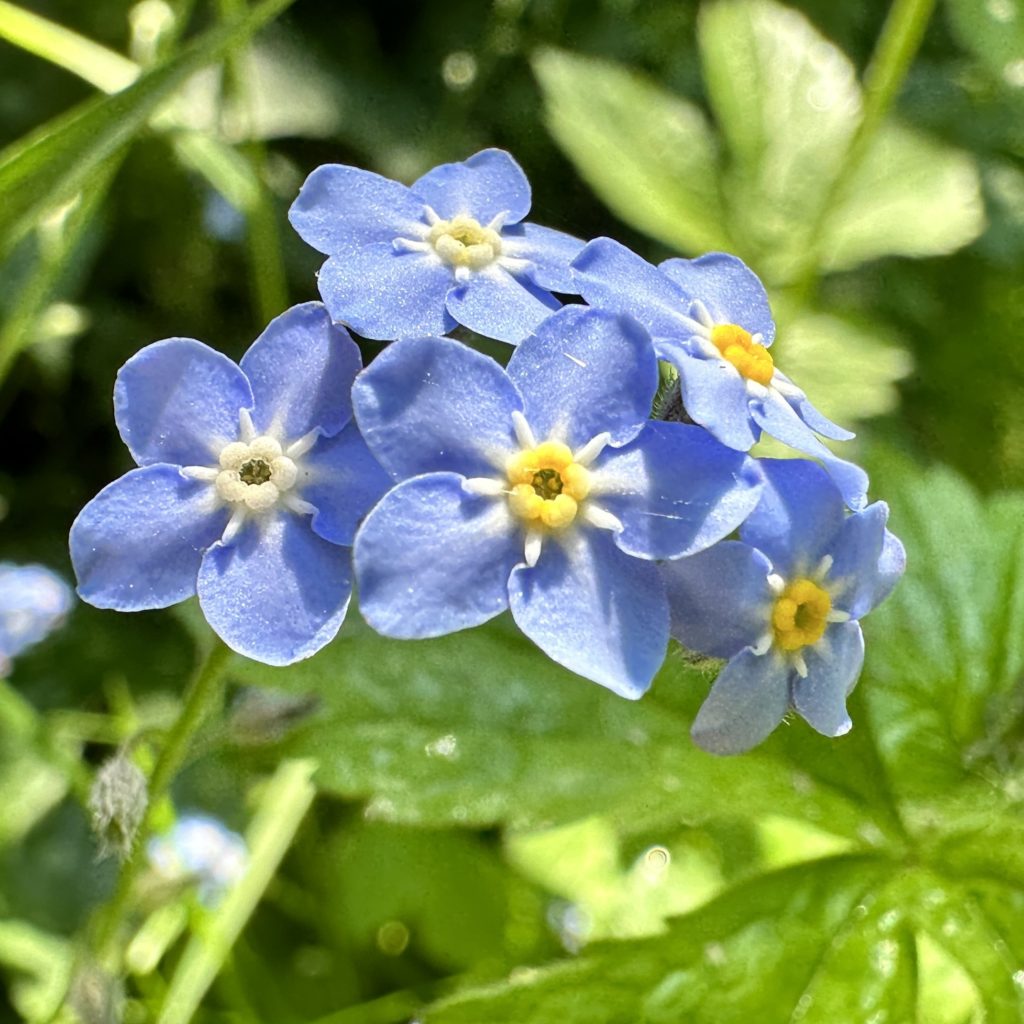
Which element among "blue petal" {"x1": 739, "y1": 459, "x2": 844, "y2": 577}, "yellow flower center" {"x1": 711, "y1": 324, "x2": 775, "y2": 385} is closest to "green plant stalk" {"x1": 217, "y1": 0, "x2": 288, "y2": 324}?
"yellow flower center" {"x1": 711, "y1": 324, "x2": 775, "y2": 385}

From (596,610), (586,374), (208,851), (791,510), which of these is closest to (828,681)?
(791,510)

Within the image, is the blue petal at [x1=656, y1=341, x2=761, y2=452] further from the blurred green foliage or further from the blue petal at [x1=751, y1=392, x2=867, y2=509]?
the blurred green foliage

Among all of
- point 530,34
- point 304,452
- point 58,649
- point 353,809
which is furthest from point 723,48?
point 58,649

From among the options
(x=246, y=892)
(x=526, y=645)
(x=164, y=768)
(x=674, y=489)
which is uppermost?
(x=674, y=489)

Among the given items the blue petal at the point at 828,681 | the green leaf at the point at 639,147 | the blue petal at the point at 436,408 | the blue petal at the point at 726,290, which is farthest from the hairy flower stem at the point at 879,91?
the blue petal at the point at 436,408

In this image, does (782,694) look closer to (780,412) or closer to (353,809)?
(780,412)

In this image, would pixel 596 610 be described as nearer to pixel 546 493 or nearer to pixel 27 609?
pixel 546 493
